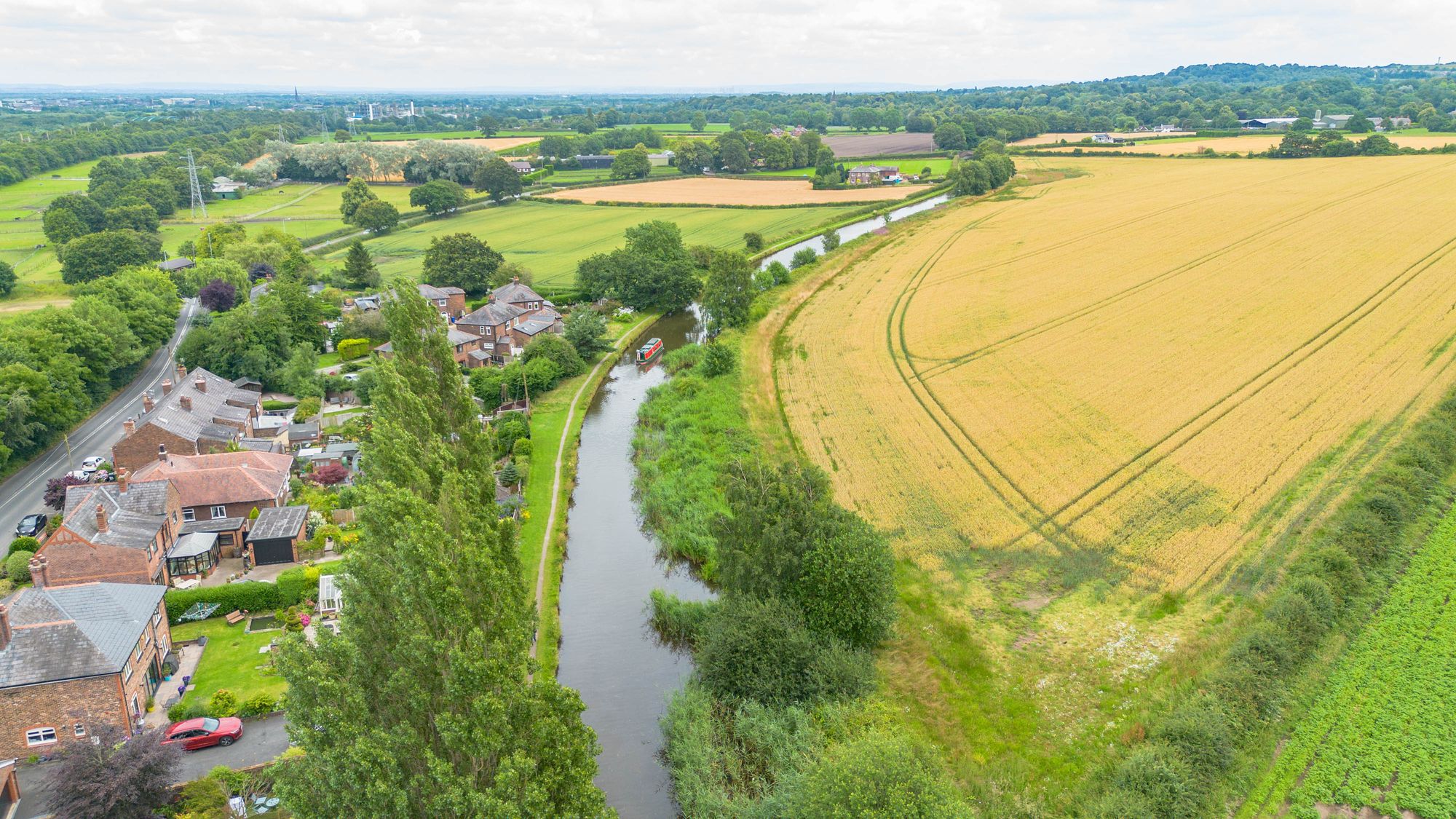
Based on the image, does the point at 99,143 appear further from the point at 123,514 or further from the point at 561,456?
the point at 123,514

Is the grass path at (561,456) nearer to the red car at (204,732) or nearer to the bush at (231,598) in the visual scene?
the red car at (204,732)

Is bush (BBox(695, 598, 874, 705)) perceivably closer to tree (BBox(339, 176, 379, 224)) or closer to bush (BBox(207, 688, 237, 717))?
bush (BBox(207, 688, 237, 717))

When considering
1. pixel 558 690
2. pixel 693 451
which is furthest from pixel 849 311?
pixel 558 690

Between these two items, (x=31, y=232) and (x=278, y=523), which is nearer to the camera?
(x=278, y=523)

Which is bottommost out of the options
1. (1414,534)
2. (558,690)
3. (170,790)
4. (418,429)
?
(170,790)

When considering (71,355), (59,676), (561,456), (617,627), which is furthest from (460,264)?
(59,676)

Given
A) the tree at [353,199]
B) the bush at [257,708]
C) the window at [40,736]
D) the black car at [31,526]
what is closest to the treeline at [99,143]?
the tree at [353,199]

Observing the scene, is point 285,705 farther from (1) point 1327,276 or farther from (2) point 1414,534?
(1) point 1327,276
